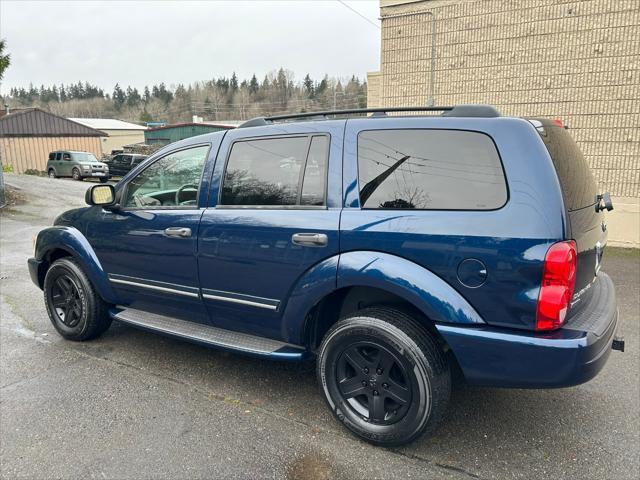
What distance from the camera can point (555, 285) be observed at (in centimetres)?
228

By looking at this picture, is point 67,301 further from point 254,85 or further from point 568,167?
point 254,85

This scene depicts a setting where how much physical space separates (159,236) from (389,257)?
5.91ft

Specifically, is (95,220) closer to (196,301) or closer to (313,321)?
(196,301)

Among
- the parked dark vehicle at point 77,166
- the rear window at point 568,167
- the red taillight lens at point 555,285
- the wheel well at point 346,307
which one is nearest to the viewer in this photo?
the red taillight lens at point 555,285

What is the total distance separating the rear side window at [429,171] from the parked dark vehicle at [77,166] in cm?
2556

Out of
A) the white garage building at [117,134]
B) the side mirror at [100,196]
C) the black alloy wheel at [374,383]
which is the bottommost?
the black alloy wheel at [374,383]

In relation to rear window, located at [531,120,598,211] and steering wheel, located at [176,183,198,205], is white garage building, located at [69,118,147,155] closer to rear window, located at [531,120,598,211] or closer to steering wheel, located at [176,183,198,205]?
steering wheel, located at [176,183,198,205]

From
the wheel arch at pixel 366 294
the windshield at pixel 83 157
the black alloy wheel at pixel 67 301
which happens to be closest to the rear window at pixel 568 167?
the wheel arch at pixel 366 294

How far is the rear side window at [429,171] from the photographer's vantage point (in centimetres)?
247

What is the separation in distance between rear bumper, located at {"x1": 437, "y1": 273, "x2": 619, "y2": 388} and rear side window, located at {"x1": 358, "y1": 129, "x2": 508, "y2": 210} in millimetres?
668

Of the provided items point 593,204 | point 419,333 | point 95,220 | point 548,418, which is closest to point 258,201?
point 419,333

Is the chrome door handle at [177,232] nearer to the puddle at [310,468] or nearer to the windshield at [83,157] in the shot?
the puddle at [310,468]

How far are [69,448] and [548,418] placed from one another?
2.96 meters

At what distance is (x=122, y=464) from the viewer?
8.55ft
